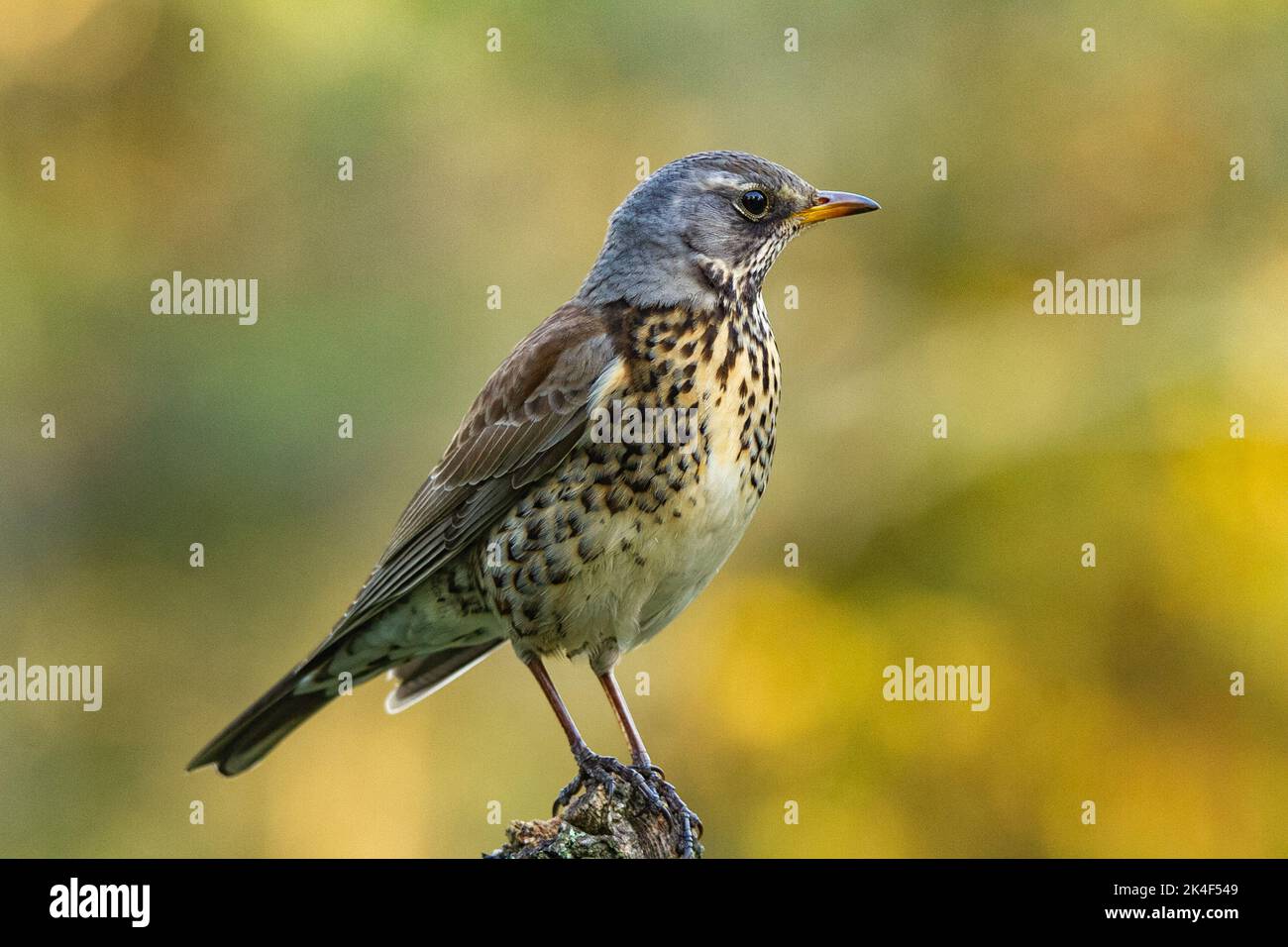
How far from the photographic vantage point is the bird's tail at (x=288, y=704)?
18.5ft

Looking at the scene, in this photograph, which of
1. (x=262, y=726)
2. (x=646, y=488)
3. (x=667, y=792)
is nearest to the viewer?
(x=646, y=488)

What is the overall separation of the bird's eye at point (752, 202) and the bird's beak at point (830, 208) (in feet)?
0.42

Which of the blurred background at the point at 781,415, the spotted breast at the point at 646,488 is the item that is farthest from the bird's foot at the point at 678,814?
the blurred background at the point at 781,415

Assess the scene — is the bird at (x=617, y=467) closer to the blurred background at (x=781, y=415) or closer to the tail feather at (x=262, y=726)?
the tail feather at (x=262, y=726)

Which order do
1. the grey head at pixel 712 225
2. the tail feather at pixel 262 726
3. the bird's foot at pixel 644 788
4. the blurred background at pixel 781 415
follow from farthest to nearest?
the blurred background at pixel 781 415 → the tail feather at pixel 262 726 → the grey head at pixel 712 225 → the bird's foot at pixel 644 788

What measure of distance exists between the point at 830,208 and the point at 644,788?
2.04m

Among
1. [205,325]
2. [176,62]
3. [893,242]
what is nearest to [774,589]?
[893,242]

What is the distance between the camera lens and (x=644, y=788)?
16.1 ft

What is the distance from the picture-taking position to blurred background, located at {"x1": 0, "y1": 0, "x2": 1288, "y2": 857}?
772 cm

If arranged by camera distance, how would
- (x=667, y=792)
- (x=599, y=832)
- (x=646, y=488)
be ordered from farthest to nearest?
1. (x=667, y=792)
2. (x=646, y=488)
3. (x=599, y=832)

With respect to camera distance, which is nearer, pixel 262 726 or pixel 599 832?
pixel 599 832

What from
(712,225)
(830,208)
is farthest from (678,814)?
(830,208)

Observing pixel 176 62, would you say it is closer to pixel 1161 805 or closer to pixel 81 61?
pixel 81 61

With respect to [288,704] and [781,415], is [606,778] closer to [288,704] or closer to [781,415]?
[288,704]
